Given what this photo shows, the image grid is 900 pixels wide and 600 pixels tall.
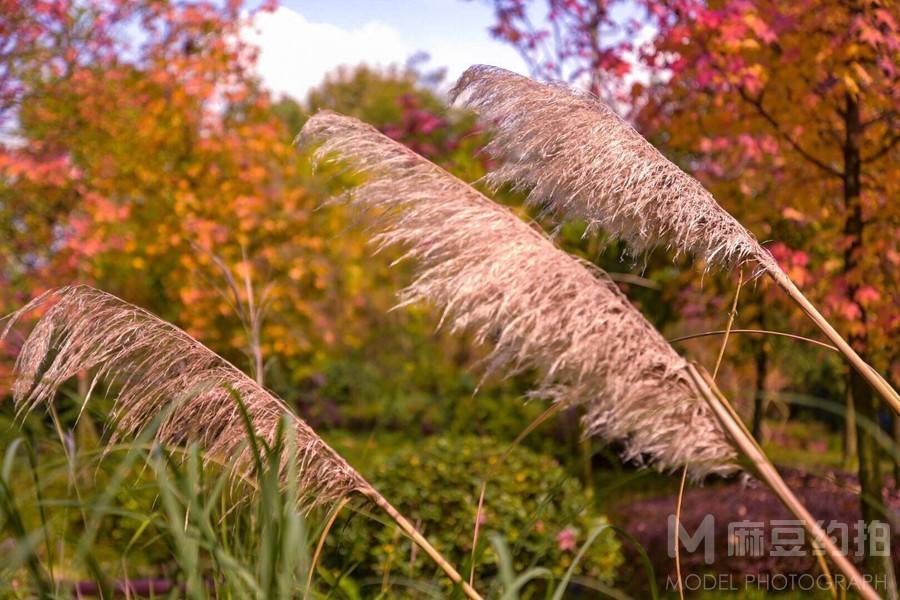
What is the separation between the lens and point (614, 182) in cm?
209

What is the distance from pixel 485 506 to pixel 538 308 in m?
3.95

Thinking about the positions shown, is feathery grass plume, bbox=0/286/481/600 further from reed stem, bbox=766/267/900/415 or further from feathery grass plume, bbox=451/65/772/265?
reed stem, bbox=766/267/900/415

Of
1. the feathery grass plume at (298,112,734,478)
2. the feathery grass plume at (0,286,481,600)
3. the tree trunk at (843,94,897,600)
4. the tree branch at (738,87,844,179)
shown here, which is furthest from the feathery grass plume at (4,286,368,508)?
the tree branch at (738,87,844,179)

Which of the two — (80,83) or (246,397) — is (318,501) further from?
(80,83)

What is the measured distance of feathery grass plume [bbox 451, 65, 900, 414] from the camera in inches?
82.0

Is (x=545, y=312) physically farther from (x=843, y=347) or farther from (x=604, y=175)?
(x=843, y=347)

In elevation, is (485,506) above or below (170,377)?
below

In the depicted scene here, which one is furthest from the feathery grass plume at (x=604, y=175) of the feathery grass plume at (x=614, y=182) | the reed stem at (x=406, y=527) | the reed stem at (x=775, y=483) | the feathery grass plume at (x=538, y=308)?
the reed stem at (x=406, y=527)

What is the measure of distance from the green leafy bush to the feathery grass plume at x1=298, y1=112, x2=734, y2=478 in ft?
10.9

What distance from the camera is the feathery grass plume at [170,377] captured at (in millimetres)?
1998

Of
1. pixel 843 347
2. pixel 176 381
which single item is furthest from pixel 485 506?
pixel 176 381

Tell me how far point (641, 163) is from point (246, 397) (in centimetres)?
102

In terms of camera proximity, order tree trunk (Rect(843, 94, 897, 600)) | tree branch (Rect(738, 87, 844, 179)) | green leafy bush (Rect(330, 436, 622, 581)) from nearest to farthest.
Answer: tree trunk (Rect(843, 94, 897, 600)), tree branch (Rect(738, 87, 844, 179)), green leafy bush (Rect(330, 436, 622, 581))

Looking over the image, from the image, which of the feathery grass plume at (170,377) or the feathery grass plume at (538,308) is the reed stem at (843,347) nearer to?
the feathery grass plume at (538,308)
